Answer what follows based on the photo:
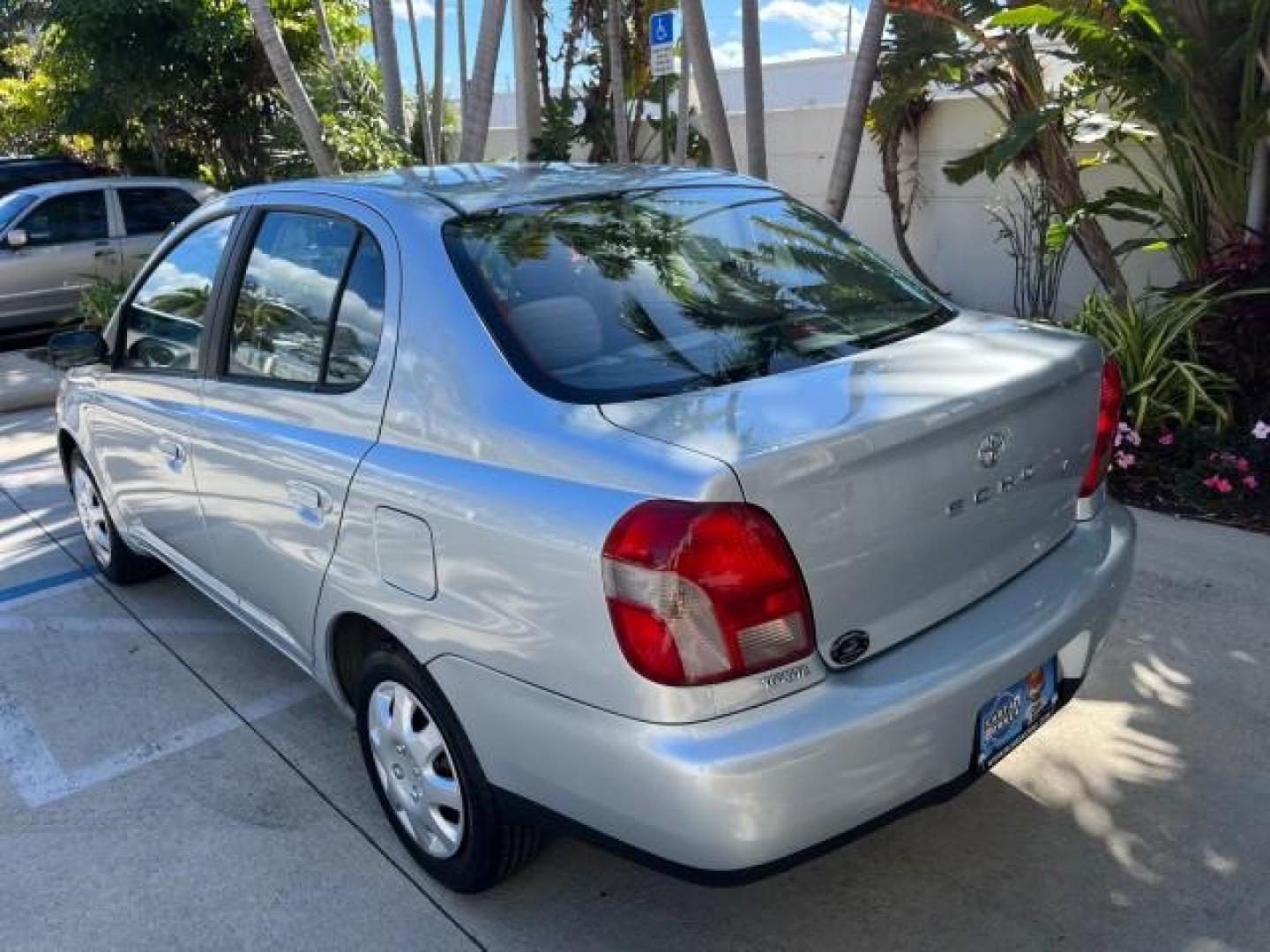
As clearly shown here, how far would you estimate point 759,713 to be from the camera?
217cm

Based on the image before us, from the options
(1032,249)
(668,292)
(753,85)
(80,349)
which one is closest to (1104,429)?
(668,292)

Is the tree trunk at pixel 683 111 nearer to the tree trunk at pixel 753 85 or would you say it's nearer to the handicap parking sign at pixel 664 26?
the handicap parking sign at pixel 664 26

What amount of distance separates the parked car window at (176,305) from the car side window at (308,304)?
27 centimetres

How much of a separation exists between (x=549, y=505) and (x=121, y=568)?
10.6 ft

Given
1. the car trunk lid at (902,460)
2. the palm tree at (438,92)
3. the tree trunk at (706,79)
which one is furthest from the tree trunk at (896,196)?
the car trunk lid at (902,460)

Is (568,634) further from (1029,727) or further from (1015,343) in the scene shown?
(1015,343)

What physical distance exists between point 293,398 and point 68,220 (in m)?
9.28

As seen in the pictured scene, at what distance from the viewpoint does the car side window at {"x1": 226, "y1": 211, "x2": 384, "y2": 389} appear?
2.93 m

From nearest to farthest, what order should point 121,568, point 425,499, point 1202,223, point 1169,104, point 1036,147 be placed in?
point 425,499
point 121,568
point 1169,104
point 1202,223
point 1036,147

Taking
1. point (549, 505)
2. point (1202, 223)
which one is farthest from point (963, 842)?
point (1202, 223)

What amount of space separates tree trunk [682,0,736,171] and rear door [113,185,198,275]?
5851mm

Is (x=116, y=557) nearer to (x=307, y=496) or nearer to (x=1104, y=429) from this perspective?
(x=307, y=496)

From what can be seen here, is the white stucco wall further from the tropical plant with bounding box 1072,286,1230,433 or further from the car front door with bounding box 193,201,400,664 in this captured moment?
the car front door with bounding box 193,201,400,664

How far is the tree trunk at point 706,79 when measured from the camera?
7473mm
